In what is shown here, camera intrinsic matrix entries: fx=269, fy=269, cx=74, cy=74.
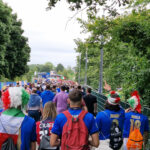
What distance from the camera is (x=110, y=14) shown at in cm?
859

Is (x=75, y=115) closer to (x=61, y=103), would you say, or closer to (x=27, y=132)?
(x=27, y=132)

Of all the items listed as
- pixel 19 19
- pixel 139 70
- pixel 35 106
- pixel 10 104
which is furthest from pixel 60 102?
pixel 19 19

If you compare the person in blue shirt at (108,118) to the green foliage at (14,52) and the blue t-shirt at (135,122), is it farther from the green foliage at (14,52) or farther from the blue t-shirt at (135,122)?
the green foliage at (14,52)

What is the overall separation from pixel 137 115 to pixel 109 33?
4.76 m

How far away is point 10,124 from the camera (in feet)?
10.9

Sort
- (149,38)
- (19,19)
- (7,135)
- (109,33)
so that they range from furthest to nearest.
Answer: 1. (19,19)
2. (109,33)
3. (149,38)
4. (7,135)

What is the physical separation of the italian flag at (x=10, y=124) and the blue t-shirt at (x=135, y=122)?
2137 millimetres

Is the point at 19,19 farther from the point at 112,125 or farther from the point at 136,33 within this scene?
the point at 112,125

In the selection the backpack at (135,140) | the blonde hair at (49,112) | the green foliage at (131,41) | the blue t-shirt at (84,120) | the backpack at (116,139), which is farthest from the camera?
the green foliage at (131,41)

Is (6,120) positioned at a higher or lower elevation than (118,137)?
higher

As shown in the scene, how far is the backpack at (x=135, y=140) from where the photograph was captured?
4.59 meters

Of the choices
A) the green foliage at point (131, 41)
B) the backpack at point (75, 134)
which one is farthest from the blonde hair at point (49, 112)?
the green foliage at point (131, 41)

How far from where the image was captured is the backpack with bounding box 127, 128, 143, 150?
459 cm

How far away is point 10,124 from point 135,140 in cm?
228
